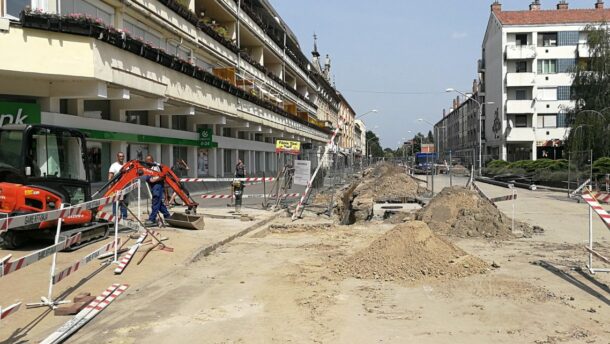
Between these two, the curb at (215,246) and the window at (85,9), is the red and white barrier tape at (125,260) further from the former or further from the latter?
the window at (85,9)

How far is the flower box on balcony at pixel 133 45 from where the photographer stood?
17.7 meters

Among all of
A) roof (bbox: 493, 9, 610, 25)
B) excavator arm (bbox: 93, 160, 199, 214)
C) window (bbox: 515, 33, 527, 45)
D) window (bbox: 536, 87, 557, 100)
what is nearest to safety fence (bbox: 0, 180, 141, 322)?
excavator arm (bbox: 93, 160, 199, 214)

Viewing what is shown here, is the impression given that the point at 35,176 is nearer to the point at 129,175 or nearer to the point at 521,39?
the point at 129,175

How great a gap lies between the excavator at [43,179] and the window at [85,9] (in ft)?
25.2

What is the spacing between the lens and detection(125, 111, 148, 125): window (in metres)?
22.2

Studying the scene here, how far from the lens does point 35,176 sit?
10023 millimetres

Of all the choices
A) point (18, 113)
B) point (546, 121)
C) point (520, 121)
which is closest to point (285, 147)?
point (18, 113)

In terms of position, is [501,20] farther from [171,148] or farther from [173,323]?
[173,323]

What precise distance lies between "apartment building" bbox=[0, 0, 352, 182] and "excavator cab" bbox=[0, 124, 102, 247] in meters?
5.56

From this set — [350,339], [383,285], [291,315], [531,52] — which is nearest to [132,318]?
[291,315]

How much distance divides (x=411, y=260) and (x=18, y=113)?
12864 mm

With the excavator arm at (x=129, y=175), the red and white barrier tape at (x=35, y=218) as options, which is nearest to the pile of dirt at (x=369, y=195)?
the excavator arm at (x=129, y=175)

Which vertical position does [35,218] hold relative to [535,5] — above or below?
below

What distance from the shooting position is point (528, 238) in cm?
1327
